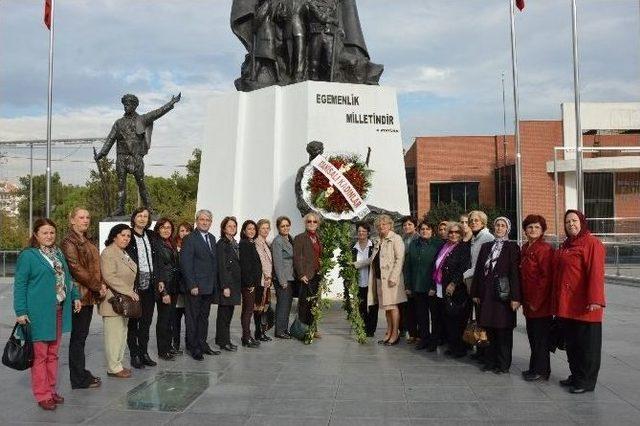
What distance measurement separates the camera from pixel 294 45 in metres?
12.7

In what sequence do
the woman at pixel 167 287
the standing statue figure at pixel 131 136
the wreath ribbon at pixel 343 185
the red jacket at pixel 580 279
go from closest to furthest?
the red jacket at pixel 580 279 < the woman at pixel 167 287 < the wreath ribbon at pixel 343 185 < the standing statue figure at pixel 131 136

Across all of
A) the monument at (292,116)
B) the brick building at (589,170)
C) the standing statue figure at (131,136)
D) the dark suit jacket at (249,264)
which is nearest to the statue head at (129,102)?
the standing statue figure at (131,136)

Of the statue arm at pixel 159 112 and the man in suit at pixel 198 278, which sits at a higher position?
the statue arm at pixel 159 112

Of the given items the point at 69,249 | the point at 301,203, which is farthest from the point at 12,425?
the point at 301,203

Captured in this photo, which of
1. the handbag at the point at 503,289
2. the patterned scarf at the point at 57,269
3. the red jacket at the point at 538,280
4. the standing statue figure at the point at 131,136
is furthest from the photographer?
the standing statue figure at the point at 131,136

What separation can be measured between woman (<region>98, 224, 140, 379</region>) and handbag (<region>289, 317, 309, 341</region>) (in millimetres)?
2517

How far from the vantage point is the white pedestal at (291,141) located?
11828 millimetres

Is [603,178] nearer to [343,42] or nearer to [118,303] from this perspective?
[343,42]

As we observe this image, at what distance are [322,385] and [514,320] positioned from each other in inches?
77.9

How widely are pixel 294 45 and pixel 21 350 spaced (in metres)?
8.94

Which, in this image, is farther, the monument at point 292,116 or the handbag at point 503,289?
the monument at point 292,116

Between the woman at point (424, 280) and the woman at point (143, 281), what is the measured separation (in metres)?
2.95

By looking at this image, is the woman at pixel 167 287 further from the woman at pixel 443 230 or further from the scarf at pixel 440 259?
the woman at pixel 443 230

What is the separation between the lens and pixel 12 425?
4742 mm
